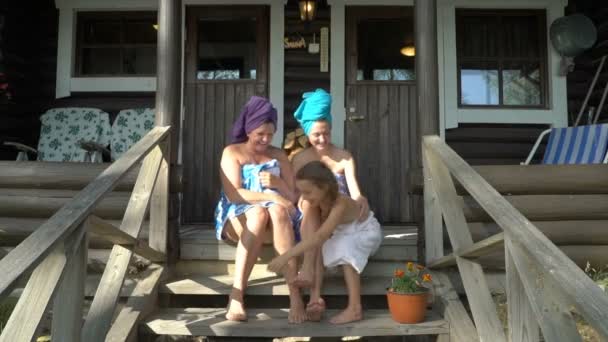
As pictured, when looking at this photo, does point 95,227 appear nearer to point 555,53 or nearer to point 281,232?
point 281,232

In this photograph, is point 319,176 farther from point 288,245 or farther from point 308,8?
point 308,8

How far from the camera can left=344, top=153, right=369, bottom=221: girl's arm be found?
108 inches

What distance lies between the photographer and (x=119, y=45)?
479cm

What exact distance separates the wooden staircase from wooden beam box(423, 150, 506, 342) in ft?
1.02

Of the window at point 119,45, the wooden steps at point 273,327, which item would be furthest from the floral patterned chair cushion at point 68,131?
the wooden steps at point 273,327

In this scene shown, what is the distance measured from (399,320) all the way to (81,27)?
3961mm

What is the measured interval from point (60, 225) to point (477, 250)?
165 centimetres

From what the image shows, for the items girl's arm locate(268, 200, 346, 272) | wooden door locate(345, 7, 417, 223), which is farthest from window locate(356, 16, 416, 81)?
girl's arm locate(268, 200, 346, 272)

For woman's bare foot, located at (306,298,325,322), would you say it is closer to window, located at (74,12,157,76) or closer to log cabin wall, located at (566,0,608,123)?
window, located at (74,12,157,76)

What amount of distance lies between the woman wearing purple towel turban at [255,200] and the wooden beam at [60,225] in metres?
0.49

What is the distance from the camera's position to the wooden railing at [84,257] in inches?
61.7

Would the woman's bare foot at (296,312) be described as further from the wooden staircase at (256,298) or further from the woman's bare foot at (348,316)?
the woman's bare foot at (348,316)

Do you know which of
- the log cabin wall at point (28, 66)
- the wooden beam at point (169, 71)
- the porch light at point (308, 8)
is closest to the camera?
the wooden beam at point (169, 71)

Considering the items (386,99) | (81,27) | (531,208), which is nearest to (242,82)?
(386,99)
